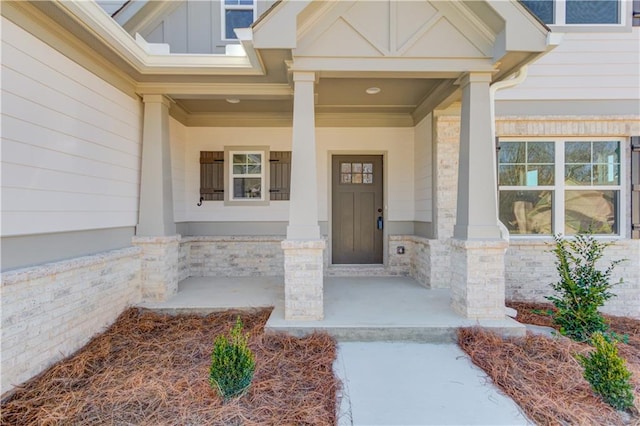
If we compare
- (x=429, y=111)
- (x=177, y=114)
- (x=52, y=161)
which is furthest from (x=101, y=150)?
(x=429, y=111)

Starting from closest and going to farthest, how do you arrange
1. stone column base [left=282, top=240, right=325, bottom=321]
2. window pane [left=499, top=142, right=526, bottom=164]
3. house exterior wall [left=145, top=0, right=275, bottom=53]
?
stone column base [left=282, top=240, right=325, bottom=321] → house exterior wall [left=145, top=0, right=275, bottom=53] → window pane [left=499, top=142, right=526, bottom=164]

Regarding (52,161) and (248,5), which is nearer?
(52,161)

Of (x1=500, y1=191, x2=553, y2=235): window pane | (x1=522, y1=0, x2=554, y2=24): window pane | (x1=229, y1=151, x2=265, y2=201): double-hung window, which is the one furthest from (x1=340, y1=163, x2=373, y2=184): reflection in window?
(x1=522, y1=0, x2=554, y2=24): window pane

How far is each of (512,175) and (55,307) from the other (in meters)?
6.12

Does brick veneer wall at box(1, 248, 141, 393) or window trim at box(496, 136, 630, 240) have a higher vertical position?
window trim at box(496, 136, 630, 240)

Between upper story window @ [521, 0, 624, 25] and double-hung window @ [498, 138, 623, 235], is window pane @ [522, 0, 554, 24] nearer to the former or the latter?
upper story window @ [521, 0, 624, 25]

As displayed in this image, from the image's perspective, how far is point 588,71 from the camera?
5.28 m

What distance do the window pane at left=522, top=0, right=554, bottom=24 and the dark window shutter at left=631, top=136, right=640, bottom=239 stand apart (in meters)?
2.26

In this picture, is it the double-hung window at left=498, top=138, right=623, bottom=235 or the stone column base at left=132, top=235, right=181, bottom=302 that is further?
the double-hung window at left=498, top=138, right=623, bottom=235

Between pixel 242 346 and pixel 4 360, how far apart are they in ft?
6.07

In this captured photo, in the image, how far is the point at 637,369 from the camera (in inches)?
126

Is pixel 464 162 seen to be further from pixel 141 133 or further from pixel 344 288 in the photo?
pixel 141 133

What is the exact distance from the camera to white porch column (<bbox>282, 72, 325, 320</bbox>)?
12.5ft

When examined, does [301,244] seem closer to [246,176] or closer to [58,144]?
[58,144]
